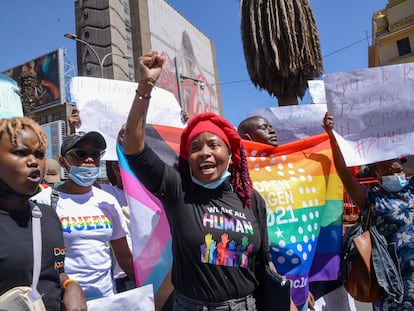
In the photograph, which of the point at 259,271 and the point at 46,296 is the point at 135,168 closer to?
the point at 46,296

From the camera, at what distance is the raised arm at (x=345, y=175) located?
281cm

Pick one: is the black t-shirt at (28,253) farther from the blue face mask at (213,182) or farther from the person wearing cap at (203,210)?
the blue face mask at (213,182)

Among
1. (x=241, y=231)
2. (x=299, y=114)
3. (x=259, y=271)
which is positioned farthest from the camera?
(x=299, y=114)

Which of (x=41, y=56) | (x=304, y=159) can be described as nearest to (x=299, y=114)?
(x=304, y=159)

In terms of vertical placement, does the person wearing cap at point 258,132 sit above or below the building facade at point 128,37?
below

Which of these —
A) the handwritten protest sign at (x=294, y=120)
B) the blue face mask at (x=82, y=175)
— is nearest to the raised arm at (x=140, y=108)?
the blue face mask at (x=82, y=175)

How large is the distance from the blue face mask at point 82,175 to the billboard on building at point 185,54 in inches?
1373

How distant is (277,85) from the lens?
23.5 feet

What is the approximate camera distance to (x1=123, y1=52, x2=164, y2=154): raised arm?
5.64ft

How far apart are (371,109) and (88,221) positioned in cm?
239

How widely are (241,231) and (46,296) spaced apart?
36.5 inches

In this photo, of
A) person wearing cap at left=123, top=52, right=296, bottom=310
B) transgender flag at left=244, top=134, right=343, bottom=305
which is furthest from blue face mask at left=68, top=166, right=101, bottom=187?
transgender flag at left=244, top=134, right=343, bottom=305

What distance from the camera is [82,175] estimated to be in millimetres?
2467

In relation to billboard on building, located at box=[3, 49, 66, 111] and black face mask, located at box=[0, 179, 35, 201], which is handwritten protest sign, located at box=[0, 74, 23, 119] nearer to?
black face mask, located at box=[0, 179, 35, 201]
